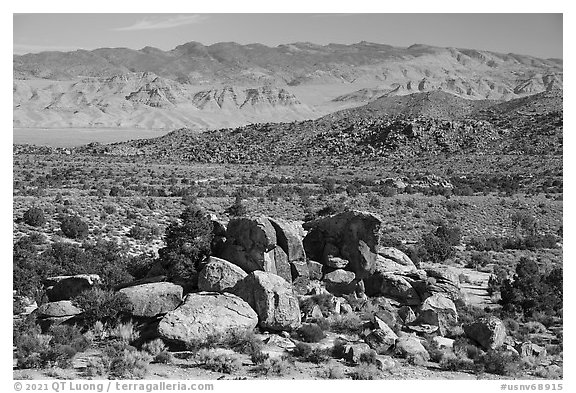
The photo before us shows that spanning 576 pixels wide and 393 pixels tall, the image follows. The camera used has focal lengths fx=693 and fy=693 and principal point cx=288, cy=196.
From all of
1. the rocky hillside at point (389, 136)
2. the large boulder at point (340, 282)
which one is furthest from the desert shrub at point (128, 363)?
the rocky hillside at point (389, 136)

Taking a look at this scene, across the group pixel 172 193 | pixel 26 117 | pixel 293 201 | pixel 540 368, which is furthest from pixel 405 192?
pixel 26 117

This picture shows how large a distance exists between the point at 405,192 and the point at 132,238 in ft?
76.5

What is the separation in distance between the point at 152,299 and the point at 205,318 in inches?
64.4

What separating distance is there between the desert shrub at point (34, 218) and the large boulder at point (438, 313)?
1928 centimetres

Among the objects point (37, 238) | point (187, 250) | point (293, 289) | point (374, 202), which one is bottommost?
point (37, 238)

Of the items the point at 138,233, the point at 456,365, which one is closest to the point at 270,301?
the point at 456,365

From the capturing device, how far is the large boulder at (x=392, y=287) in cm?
1912

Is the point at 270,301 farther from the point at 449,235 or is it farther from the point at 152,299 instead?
the point at 449,235

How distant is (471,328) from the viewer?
16719 millimetres

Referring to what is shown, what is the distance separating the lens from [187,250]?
18922 millimetres

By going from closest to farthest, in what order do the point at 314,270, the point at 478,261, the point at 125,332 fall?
the point at 125,332, the point at 314,270, the point at 478,261

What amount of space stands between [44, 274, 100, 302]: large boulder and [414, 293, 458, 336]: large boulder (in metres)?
8.59

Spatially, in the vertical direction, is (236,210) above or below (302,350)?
above

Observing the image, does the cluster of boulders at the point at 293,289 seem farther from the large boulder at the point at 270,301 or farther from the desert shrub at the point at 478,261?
the desert shrub at the point at 478,261
